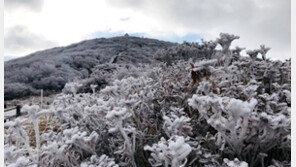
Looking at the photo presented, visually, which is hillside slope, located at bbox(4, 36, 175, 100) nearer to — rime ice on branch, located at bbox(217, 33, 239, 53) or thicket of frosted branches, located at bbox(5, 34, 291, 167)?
thicket of frosted branches, located at bbox(5, 34, 291, 167)

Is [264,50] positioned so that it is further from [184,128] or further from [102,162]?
[102,162]

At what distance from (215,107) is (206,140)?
0.29 meters

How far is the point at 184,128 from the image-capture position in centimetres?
221

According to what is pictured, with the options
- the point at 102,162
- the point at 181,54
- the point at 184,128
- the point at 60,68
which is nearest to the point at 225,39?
the point at 184,128

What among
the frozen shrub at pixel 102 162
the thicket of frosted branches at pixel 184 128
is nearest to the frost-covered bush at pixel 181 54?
the thicket of frosted branches at pixel 184 128

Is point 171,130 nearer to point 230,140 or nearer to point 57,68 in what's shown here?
point 230,140

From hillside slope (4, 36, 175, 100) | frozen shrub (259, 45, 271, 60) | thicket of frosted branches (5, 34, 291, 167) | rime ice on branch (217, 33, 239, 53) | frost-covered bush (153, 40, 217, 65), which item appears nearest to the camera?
thicket of frosted branches (5, 34, 291, 167)

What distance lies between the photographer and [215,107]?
6.47 ft

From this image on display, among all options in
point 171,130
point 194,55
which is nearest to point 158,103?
point 171,130

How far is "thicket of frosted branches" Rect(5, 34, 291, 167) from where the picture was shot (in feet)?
6.15

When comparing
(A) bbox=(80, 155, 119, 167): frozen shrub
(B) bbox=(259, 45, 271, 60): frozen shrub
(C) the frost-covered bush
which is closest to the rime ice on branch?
(B) bbox=(259, 45, 271, 60): frozen shrub

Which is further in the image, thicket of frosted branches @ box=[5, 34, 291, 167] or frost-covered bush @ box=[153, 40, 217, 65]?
frost-covered bush @ box=[153, 40, 217, 65]

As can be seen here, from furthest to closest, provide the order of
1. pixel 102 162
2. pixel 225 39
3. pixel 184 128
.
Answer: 1. pixel 225 39
2. pixel 184 128
3. pixel 102 162

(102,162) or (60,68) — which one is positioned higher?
(102,162)
